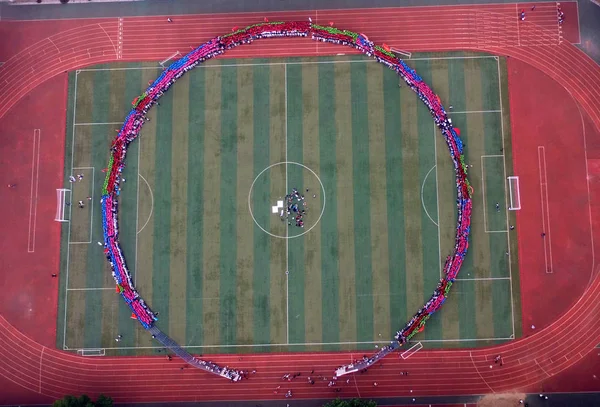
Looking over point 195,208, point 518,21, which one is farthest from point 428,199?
point 195,208

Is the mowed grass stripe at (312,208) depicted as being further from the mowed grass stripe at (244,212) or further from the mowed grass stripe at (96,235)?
the mowed grass stripe at (96,235)

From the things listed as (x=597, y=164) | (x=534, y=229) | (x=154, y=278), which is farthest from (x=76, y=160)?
(x=597, y=164)

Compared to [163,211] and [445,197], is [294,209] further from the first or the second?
[445,197]

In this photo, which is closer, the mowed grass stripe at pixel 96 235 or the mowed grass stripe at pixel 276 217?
the mowed grass stripe at pixel 276 217

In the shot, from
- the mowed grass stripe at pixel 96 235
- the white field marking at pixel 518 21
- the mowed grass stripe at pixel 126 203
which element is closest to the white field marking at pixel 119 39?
the mowed grass stripe at pixel 126 203

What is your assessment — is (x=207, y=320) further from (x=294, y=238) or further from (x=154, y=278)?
(x=294, y=238)
